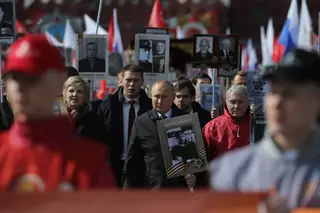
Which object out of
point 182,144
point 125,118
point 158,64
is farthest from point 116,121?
point 158,64

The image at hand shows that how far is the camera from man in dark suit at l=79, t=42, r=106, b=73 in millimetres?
12492

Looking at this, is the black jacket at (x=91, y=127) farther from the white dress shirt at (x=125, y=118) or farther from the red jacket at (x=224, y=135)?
the red jacket at (x=224, y=135)

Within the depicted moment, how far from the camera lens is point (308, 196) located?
3.82 m

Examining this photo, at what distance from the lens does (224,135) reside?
31.8ft

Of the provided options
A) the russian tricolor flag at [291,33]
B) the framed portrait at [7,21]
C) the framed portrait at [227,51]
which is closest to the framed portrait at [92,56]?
the framed portrait at [7,21]

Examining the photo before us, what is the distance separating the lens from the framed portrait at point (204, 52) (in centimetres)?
1255

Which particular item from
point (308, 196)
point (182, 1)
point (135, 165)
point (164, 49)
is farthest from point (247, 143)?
point (182, 1)

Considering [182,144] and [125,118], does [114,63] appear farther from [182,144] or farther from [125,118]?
[182,144]

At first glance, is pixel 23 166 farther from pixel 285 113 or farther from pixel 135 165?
pixel 135 165

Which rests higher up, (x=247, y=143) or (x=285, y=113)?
(x=285, y=113)

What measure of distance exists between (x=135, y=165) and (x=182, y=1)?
43608 millimetres

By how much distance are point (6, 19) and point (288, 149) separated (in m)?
8.65

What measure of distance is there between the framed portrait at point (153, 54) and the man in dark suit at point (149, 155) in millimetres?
3517

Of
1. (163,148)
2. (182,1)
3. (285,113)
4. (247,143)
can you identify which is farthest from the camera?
(182,1)
